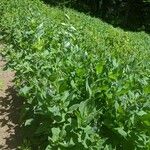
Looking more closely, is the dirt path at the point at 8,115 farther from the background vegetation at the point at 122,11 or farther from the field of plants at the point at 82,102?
the background vegetation at the point at 122,11

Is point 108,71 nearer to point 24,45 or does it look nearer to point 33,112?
point 33,112

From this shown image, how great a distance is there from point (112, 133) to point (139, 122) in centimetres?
42

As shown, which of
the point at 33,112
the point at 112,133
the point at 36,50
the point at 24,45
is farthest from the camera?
the point at 24,45

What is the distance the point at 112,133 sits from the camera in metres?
4.54

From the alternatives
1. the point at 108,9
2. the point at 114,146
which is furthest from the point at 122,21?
the point at 114,146

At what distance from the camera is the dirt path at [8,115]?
5266mm

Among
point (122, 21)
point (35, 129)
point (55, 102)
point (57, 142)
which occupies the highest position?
point (55, 102)

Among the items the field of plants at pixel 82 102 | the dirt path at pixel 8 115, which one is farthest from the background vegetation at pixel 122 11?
the field of plants at pixel 82 102

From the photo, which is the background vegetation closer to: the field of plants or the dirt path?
the dirt path

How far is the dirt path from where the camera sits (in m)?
5.27

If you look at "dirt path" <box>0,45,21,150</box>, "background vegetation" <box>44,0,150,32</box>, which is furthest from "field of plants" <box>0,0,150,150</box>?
"background vegetation" <box>44,0,150,32</box>

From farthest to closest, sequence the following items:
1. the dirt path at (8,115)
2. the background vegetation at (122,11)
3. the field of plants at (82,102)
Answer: the background vegetation at (122,11) < the dirt path at (8,115) < the field of plants at (82,102)

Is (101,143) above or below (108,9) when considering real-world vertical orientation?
above

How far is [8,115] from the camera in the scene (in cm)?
586
